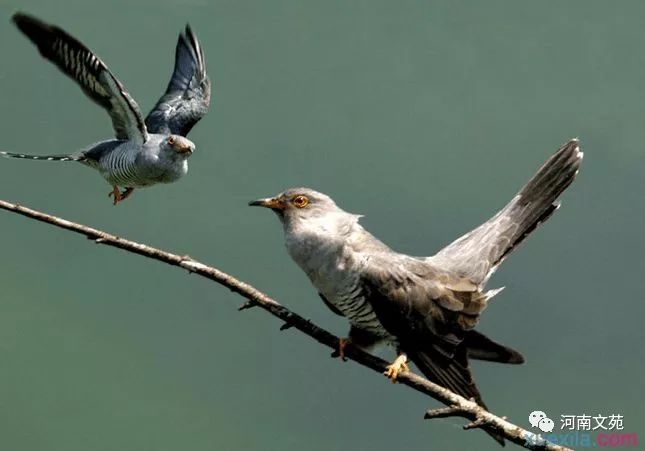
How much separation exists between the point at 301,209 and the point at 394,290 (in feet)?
2.11

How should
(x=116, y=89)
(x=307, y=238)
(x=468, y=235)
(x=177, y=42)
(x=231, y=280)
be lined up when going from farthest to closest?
(x=177, y=42) → (x=116, y=89) → (x=468, y=235) → (x=307, y=238) → (x=231, y=280)

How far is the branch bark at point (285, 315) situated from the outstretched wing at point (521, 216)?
1631 millimetres

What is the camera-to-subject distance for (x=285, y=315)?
3.35m

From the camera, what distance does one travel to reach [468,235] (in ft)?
17.1

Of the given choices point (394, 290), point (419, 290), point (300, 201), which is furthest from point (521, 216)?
point (300, 201)

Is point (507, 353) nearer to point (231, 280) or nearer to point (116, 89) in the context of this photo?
point (231, 280)

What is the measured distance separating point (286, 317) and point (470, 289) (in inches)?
61.9

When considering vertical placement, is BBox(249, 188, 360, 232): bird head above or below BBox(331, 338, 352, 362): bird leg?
above

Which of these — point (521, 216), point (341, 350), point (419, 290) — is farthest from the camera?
point (521, 216)

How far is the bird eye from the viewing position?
4.08 m

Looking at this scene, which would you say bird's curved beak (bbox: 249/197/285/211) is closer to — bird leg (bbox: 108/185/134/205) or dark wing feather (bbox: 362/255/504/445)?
dark wing feather (bbox: 362/255/504/445)

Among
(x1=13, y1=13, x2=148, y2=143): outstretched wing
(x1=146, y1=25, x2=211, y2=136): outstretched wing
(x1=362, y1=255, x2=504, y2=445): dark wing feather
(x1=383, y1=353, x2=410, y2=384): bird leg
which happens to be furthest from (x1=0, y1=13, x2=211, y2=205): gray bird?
(x1=383, y1=353, x2=410, y2=384): bird leg

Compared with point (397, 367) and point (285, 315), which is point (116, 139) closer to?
point (397, 367)

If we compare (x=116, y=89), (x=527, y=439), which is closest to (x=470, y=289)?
(x=527, y=439)
